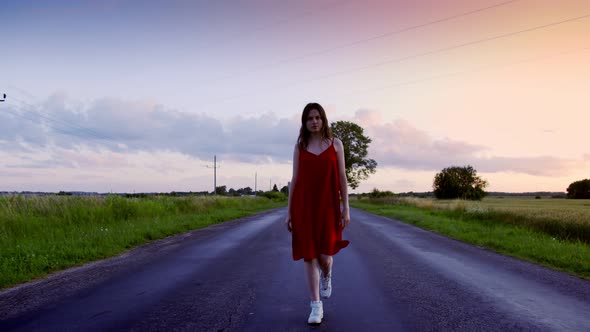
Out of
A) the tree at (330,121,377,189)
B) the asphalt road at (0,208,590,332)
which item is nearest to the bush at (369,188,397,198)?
the tree at (330,121,377,189)

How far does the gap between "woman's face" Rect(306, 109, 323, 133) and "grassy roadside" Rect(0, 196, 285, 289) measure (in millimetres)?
5273

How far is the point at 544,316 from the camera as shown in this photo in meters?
4.37

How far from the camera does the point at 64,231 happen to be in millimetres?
11773

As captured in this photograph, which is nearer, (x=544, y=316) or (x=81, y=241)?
(x=544, y=316)

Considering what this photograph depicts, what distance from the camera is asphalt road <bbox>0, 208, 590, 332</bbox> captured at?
409 cm

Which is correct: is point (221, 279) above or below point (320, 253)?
below

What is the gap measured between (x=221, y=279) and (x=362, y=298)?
7.52 feet

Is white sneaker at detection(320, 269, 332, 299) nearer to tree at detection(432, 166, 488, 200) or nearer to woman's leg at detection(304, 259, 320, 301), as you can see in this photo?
woman's leg at detection(304, 259, 320, 301)

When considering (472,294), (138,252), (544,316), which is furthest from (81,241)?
(544,316)

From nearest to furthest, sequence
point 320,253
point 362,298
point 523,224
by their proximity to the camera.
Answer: point 320,253, point 362,298, point 523,224

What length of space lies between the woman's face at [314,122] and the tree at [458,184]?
73460 millimetres

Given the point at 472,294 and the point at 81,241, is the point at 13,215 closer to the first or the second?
the point at 81,241

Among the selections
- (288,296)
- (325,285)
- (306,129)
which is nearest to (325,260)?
(325,285)

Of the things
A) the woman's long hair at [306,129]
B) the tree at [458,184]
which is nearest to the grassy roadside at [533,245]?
the woman's long hair at [306,129]
